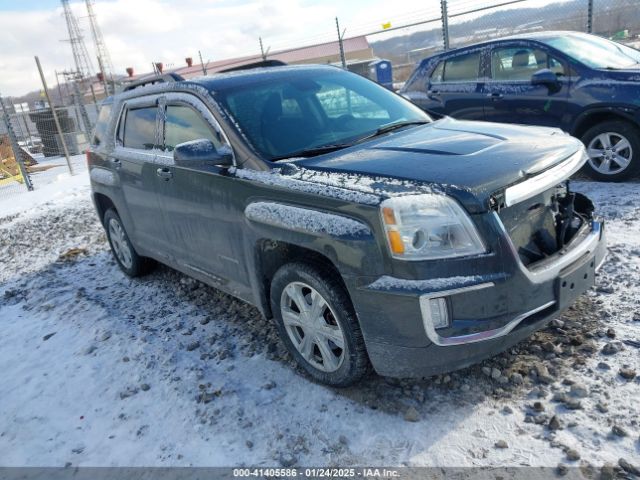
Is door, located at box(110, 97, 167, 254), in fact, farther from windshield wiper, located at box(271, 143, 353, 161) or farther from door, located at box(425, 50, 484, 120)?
door, located at box(425, 50, 484, 120)

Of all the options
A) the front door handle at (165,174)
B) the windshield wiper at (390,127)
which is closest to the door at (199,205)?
the front door handle at (165,174)

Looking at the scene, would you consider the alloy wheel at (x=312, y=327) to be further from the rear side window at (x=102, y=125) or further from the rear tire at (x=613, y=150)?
the rear tire at (x=613, y=150)

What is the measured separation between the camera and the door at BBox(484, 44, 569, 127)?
6172 millimetres

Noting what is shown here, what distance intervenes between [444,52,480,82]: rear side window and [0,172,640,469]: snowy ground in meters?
3.36

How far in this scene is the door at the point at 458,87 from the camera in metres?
6.95

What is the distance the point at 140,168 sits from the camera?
4.34 m

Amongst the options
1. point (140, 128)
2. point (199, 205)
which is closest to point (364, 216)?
point (199, 205)

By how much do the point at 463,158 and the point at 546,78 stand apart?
4092mm

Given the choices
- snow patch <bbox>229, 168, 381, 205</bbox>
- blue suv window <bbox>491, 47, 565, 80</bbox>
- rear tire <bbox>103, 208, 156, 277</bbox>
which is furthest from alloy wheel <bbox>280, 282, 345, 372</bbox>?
blue suv window <bbox>491, 47, 565, 80</bbox>

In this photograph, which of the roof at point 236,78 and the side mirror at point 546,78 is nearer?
the roof at point 236,78

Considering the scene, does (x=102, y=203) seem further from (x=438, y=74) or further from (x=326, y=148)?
(x=438, y=74)

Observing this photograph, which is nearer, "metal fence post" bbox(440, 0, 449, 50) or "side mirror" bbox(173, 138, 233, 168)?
"side mirror" bbox(173, 138, 233, 168)

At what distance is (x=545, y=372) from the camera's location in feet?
9.42

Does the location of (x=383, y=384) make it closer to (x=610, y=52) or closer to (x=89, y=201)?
(x=610, y=52)
